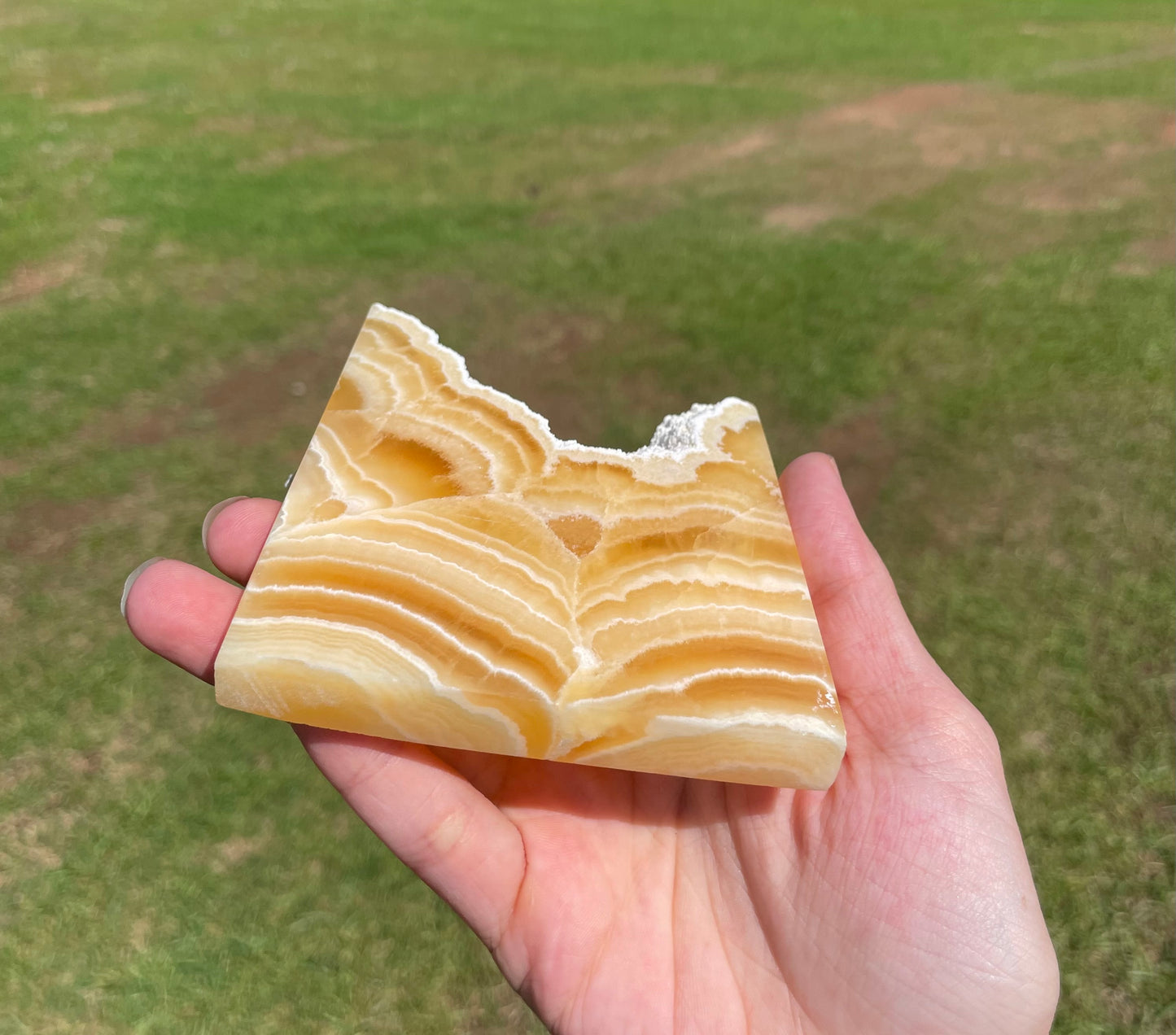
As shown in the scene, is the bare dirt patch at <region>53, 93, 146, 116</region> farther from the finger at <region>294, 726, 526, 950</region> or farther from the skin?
the finger at <region>294, 726, 526, 950</region>

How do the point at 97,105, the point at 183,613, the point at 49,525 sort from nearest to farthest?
the point at 183,613 → the point at 49,525 → the point at 97,105

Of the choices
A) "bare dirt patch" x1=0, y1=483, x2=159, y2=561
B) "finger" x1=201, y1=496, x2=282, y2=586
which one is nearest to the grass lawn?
"bare dirt patch" x1=0, y1=483, x2=159, y2=561

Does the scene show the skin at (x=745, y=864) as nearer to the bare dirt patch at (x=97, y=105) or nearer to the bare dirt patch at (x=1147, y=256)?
the bare dirt patch at (x=1147, y=256)

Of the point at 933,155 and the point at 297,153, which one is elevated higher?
the point at 297,153

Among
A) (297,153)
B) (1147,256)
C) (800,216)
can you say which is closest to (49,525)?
(297,153)

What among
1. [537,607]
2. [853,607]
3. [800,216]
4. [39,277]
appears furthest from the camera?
[800,216]

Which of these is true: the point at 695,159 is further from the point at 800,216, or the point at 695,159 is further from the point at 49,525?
the point at 49,525

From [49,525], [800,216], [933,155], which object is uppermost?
[933,155]

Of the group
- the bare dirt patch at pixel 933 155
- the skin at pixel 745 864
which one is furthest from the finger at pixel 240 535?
the bare dirt patch at pixel 933 155

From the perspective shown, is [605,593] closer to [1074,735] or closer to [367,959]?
[367,959]
